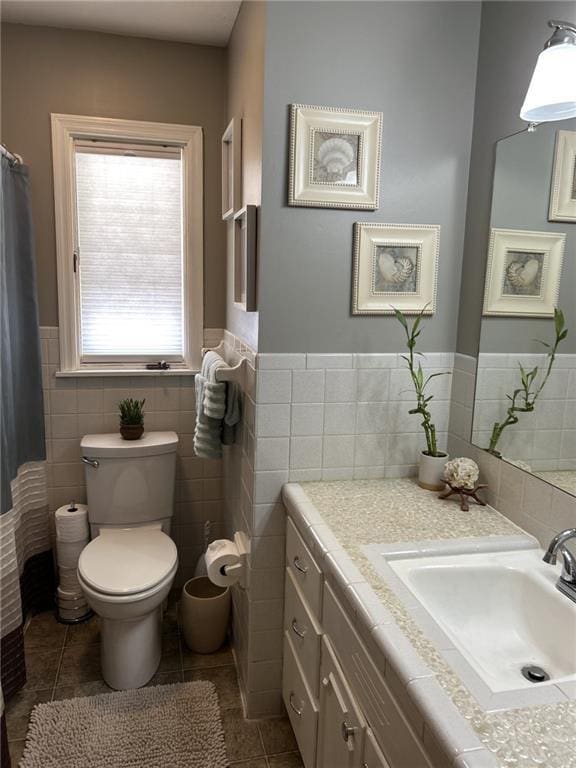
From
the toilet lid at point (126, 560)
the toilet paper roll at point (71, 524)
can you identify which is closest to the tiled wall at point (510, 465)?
the toilet lid at point (126, 560)

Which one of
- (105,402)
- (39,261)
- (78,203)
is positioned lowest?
(105,402)

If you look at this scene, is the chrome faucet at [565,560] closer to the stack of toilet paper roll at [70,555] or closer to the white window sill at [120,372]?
the white window sill at [120,372]

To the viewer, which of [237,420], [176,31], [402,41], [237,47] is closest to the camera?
[402,41]

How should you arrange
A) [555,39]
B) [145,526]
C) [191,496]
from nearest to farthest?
[555,39] → [145,526] → [191,496]

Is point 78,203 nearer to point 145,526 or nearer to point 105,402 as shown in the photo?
point 105,402

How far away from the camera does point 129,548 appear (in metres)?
2.25

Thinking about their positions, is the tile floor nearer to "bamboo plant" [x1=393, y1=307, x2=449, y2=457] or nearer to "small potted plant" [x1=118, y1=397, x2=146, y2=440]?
"small potted plant" [x1=118, y1=397, x2=146, y2=440]

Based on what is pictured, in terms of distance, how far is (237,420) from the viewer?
200 cm

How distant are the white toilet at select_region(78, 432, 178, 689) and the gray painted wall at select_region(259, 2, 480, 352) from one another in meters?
0.99

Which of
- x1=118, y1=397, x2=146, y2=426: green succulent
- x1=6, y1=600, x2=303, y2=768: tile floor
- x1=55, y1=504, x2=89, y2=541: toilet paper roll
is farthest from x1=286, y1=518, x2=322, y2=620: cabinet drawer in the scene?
x1=55, y1=504, x2=89, y2=541: toilet paper roll

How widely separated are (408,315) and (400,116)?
2.04 ft

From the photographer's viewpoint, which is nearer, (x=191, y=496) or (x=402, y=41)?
(x=402, y=41)

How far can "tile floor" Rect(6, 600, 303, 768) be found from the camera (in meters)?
1.88

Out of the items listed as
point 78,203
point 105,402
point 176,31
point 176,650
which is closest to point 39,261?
point 78,203
